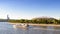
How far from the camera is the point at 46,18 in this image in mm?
26781

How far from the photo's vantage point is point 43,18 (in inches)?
1062

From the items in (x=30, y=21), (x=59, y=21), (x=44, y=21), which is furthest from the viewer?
(x=30, y=21)

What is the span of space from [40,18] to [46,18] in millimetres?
1254

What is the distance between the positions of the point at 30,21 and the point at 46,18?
333cm

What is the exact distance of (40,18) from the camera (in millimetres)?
27484

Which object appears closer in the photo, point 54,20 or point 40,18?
point 54,20

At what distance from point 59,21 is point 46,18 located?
3224mm

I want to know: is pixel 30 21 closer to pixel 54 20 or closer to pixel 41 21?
pixel 41 21

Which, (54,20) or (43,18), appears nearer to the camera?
(54,20)

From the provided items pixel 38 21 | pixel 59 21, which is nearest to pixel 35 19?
pixel 38 21

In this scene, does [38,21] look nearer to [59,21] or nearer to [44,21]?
[44,21]

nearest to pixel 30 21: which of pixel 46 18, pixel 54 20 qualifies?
pixel 46 18

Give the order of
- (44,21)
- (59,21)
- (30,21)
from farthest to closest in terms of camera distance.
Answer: (30,21) → (44,21) → (59,21)

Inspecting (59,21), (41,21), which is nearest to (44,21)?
(41,21)
